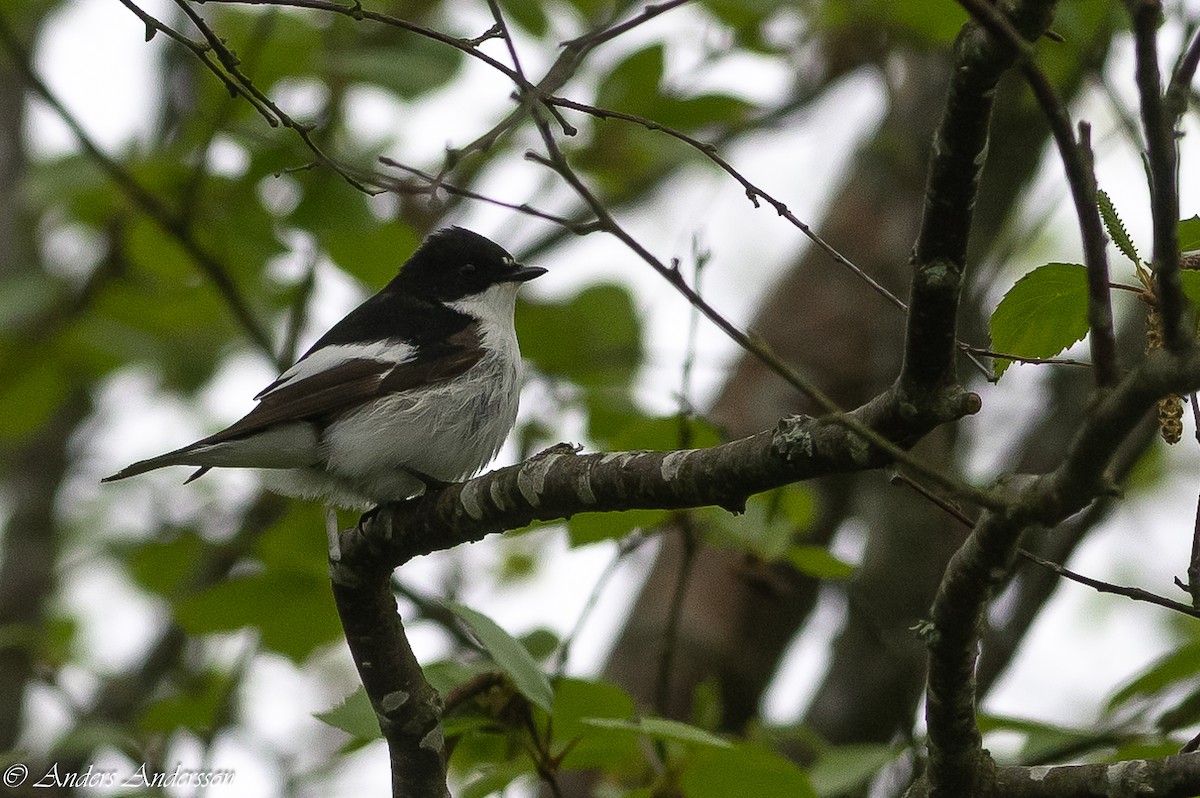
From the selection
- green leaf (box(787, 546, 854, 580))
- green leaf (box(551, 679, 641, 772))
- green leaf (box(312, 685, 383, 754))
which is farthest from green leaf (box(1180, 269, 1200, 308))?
green leaf (box(312, 685, 383, 754))

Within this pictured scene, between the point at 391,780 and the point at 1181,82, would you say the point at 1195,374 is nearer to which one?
the point at 1181,82

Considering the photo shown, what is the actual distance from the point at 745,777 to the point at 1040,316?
4.19 ft

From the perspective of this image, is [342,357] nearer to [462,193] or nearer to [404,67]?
[404,67]

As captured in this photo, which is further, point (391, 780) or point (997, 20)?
point (391, 780)

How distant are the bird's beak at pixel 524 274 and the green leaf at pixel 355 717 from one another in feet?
8.03

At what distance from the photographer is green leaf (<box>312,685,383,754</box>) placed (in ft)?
9.66

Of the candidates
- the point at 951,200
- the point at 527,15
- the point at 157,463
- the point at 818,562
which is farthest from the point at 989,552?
the point at 527,15

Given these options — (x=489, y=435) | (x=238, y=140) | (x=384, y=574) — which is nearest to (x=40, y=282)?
(x=238, y=140)

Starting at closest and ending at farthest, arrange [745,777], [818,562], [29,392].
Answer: [745,777]
[818,562]
[29,392]

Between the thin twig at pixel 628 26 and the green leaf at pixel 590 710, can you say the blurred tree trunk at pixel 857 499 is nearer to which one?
the green leaf at pixel 590 710

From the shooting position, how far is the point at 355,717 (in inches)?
118

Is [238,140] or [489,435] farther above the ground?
[238,140]

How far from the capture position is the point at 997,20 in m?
1.65

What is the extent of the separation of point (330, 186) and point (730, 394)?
276cm
